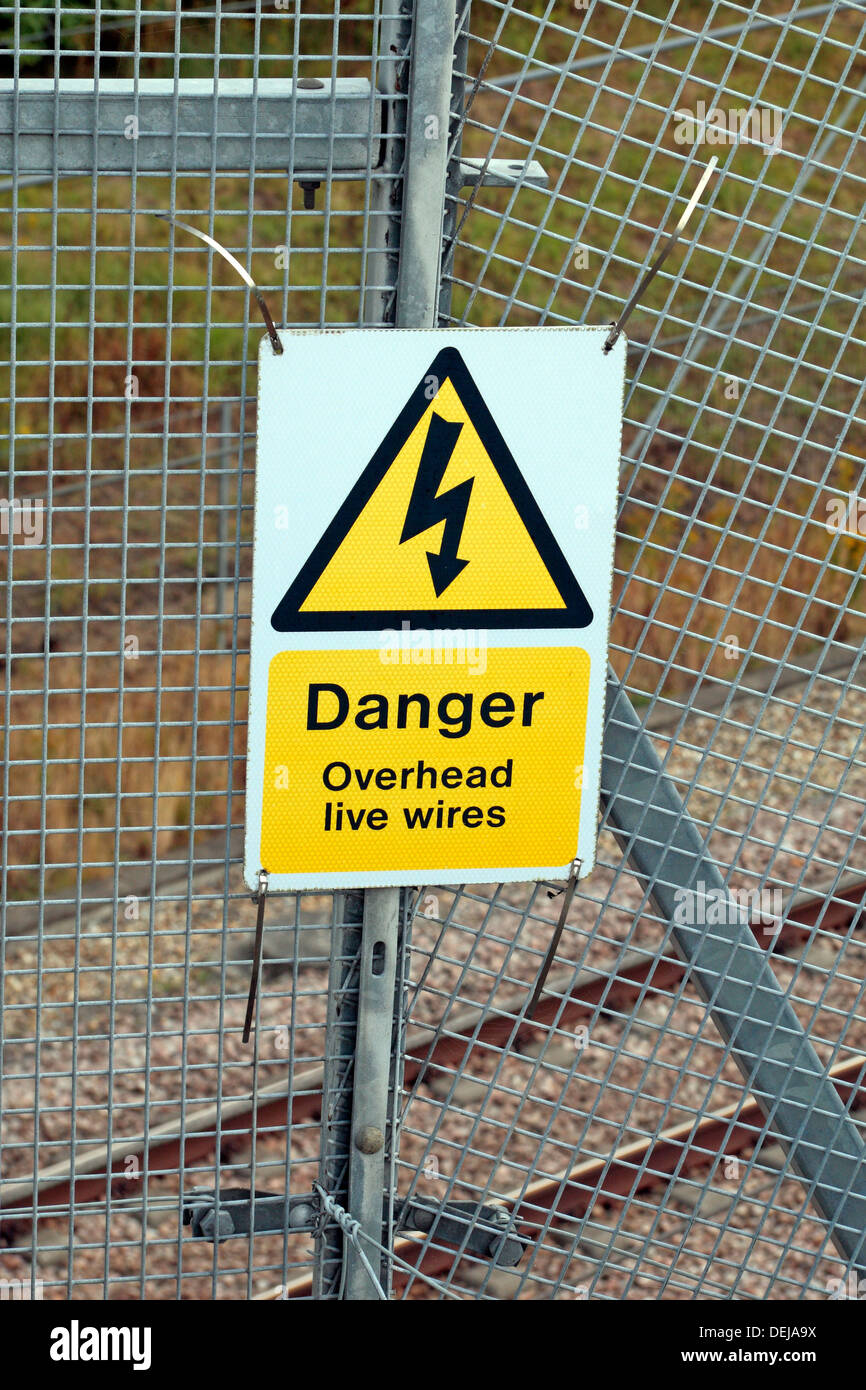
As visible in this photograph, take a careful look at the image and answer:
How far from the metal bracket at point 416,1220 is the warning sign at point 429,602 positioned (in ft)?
2.23

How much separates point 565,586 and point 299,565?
18.6 inches

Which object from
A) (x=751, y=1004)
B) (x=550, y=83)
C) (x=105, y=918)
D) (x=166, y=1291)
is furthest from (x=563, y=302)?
(x=751, y=1004)

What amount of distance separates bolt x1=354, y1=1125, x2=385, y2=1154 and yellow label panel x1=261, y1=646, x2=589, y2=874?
54 centimetres

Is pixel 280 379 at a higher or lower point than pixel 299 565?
higher

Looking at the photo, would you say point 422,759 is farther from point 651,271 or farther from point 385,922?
point 651,271

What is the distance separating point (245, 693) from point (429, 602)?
321cm

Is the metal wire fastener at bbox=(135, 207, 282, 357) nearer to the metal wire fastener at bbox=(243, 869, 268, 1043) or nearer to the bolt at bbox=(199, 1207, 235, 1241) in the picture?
the metal wire fastener at bbox=(243, 869, 268, 1043)


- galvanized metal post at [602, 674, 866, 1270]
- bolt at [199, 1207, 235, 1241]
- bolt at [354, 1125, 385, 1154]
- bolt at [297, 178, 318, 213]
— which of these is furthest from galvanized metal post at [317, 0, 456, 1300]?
galvanized metal post at [602, 674, 866, 1270]

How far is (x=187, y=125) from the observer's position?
234cm

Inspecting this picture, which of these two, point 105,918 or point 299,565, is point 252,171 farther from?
point 105,918

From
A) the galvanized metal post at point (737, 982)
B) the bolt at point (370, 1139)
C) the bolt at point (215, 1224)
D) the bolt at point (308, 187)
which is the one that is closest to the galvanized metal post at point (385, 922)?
the bolt at point (370, 1139)

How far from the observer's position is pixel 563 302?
33.9 ft

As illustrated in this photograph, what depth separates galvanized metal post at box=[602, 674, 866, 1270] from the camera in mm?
2799

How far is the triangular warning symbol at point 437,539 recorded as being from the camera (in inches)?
95.7
